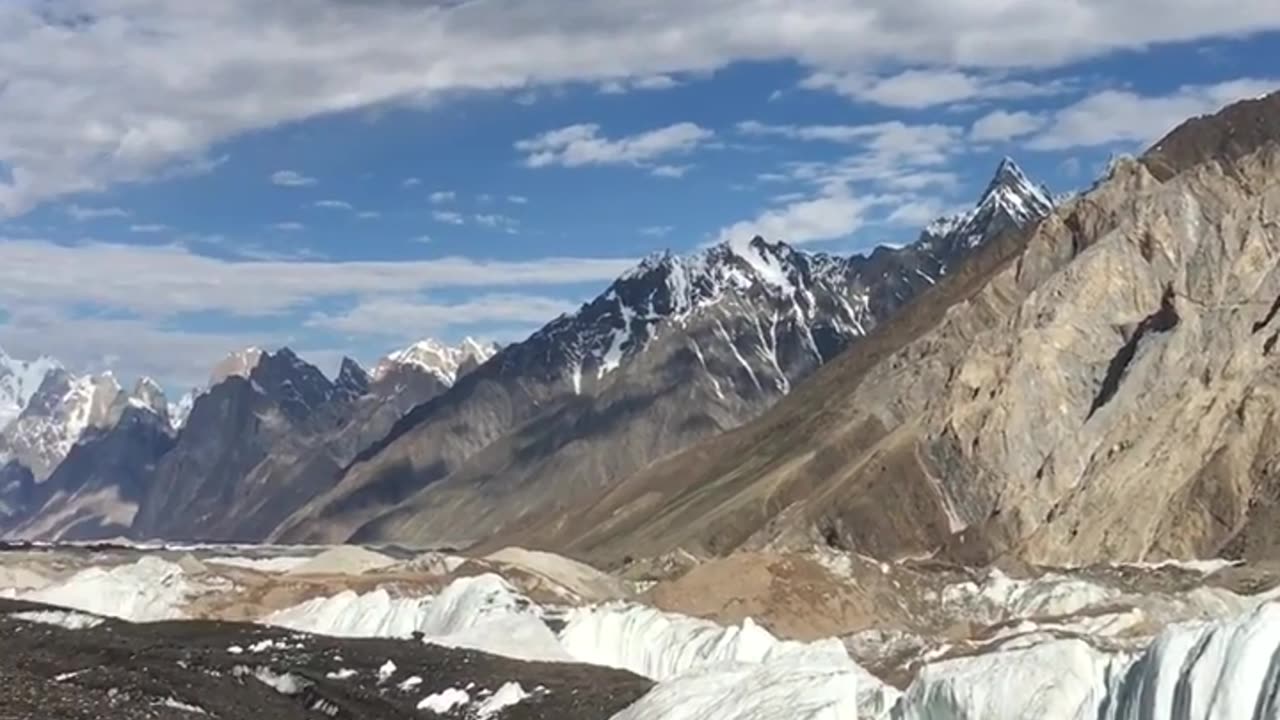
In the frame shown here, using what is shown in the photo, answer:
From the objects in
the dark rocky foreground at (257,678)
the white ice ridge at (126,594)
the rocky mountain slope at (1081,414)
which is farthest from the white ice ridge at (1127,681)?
the rocky mountain slope at (1081,414)

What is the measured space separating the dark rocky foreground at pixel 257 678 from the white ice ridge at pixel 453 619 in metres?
2.94

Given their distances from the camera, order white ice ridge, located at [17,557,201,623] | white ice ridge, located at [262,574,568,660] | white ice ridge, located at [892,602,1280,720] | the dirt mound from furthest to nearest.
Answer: the dirt mound < white ice ridge, located at [17,557,201,623] < white ice ridge, located at [262,574,568,660] < white ice ridge, located at [892,602,1280,720]

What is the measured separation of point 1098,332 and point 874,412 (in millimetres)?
31406

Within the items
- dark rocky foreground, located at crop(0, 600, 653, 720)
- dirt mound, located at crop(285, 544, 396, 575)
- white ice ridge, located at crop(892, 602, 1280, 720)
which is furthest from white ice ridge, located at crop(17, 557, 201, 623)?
white ice ridge, located at crop(892, 602, 1280, 720)

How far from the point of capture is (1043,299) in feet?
550

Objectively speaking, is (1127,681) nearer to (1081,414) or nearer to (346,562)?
(346,562)

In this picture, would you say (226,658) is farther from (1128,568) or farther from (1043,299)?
(1043,299)

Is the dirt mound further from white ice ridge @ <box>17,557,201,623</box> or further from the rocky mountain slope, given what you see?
the rocky mountain slope

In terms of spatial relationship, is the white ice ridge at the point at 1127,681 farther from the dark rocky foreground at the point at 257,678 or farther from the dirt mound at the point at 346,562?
the dirt mound at the point at 346,562

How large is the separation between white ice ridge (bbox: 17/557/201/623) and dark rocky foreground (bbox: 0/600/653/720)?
85.8ft

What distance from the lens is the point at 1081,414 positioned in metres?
155

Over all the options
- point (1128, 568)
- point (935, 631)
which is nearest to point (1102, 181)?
point (1128, 568)

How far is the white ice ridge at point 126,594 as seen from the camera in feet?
242

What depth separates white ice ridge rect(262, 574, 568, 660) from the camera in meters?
47.6
